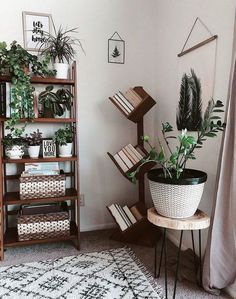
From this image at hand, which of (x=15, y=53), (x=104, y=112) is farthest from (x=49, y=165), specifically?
(x=15, y=53)

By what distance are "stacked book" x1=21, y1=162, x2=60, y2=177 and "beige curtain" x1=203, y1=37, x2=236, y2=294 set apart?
1.28m

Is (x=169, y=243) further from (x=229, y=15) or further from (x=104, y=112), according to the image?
(x=229, y=15)

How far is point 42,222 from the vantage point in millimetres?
2061

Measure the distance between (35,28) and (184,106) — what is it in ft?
4.75

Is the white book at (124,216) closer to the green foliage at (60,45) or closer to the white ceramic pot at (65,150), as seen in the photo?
the white ceramic pot at (65,150)

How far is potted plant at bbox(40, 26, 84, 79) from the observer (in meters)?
2.08

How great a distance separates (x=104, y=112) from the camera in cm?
244

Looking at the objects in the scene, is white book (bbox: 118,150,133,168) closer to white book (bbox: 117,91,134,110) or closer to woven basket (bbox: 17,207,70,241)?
white book (bbox: 117,91,134,110)

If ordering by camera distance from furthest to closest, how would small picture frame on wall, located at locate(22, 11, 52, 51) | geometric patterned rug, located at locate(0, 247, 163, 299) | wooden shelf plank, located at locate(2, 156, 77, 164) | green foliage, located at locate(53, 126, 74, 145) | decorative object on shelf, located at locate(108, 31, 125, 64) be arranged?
decorative object on shelf, located at locate(108, 31, 125, 64)
small picture frame on wall, located at locate(22, 11, 52, 51)
green foliage, located at locate(53, 126, 74, 145)
wooden shelf plank, located at locate(2, 156, 77, 164)
geometric patterned rug, located at locate(0, 247, 163, 299)

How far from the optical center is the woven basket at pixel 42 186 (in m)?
2.00

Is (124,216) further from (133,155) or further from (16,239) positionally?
(16,239)

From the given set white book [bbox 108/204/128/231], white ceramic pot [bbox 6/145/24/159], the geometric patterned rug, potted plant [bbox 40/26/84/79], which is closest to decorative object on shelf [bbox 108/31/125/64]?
potted plant [bbox 40/26/84/79]

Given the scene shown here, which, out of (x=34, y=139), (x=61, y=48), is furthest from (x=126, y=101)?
(x=34, y=139)

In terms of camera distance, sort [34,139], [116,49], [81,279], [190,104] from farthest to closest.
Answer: [116,49], [34,139], [190,104], [81,279]
